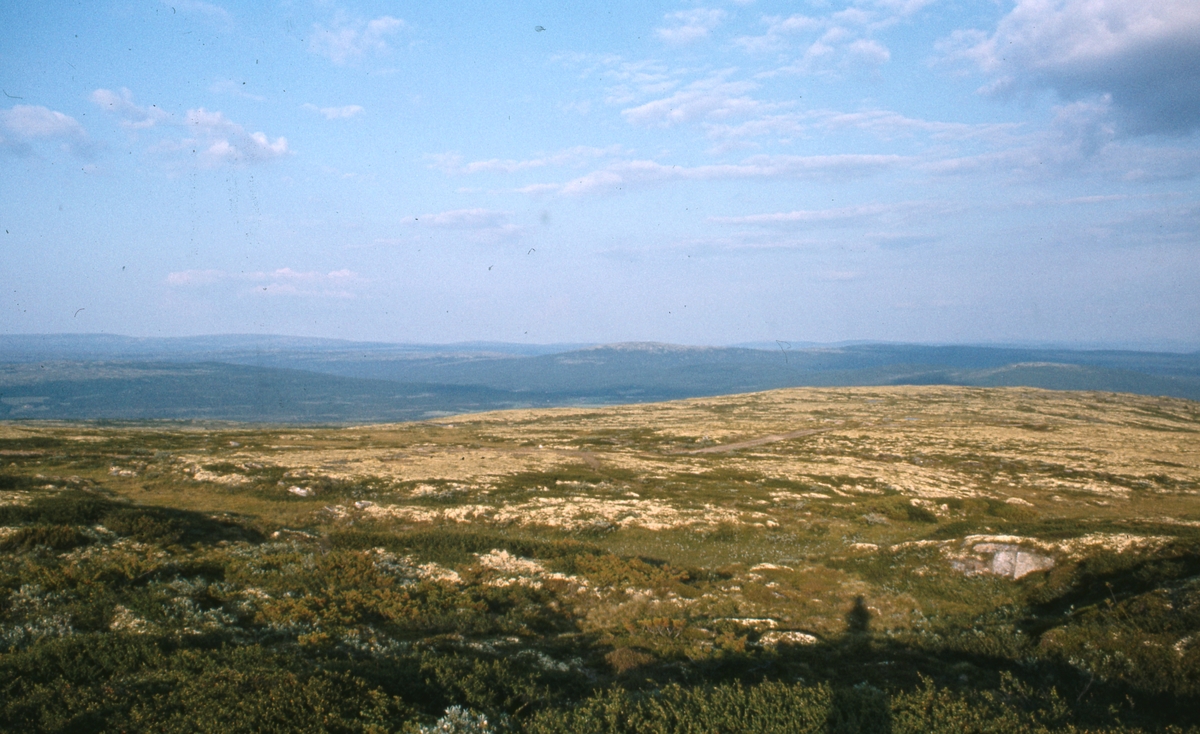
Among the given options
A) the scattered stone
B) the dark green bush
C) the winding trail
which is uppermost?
the dark green bush

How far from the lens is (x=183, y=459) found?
6688 cm

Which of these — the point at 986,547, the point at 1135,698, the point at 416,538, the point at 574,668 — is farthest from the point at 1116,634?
the point at 416,538

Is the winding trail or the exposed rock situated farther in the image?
the winding trail

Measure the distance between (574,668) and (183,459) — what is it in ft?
215

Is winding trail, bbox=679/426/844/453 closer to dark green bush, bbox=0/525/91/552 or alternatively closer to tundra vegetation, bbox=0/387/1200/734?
tundra vegetation, bbox=0/387/1200/734

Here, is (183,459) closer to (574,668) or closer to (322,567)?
(322,567)

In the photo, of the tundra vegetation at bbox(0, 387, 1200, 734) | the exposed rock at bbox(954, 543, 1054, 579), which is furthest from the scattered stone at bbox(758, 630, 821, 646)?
the exposed rock at bbox(954, 543, 1054, 579)

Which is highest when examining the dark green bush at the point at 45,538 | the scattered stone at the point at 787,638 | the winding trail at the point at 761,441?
the dark green bush at the point at 45,538

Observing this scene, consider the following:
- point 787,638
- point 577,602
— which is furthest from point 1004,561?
point 577,602

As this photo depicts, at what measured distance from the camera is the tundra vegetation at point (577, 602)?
15852mm

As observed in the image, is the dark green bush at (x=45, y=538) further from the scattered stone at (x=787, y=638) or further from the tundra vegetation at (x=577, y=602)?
the scattered stone at (x=787, y=638)

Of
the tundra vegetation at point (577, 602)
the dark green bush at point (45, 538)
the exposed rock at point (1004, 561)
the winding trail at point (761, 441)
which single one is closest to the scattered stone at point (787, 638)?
the tundra vegetation at point (577, 602)

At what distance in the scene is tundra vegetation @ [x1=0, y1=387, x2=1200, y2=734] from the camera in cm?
1585

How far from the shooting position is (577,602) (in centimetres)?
2897
